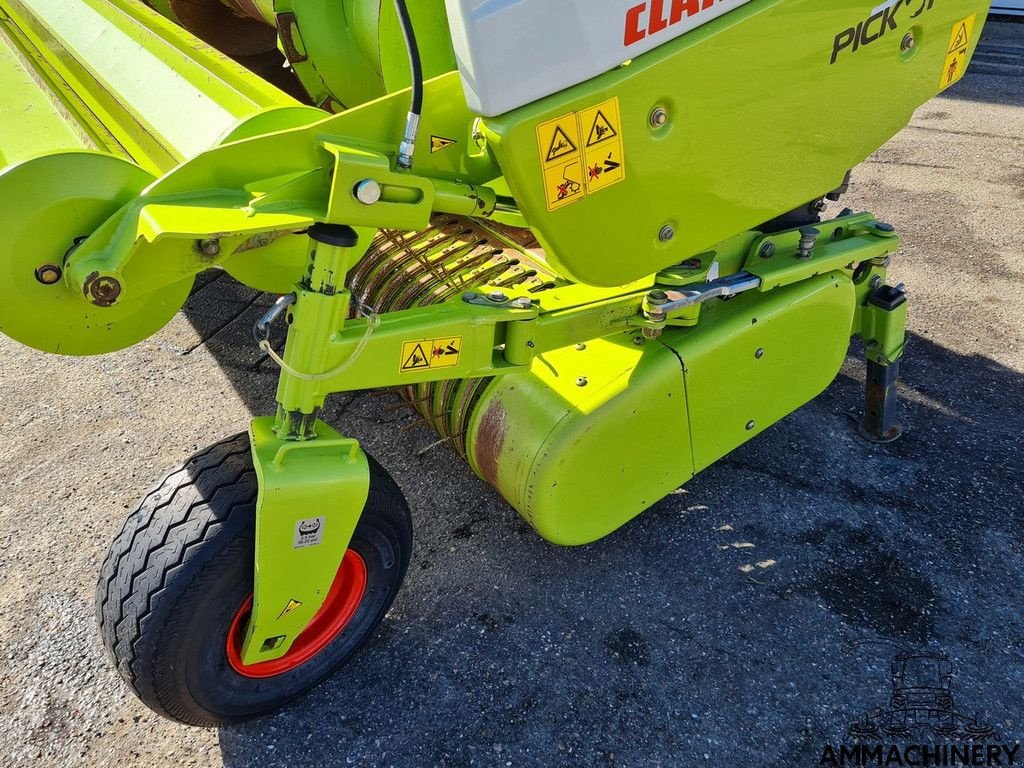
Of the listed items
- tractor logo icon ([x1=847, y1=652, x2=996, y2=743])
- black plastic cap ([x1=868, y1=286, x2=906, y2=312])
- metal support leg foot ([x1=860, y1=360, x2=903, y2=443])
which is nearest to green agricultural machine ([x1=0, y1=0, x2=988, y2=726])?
black plastic cap ([x1=868, y1=286, x2=906, y2=312])

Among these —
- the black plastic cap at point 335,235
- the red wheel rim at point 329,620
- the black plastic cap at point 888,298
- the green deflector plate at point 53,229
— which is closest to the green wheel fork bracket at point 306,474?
the black plastic cap at point 335,235

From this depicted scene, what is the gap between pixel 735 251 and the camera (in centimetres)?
239

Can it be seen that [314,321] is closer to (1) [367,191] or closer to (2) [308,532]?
(1) [367,191]

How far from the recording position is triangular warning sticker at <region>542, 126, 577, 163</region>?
5.20ft

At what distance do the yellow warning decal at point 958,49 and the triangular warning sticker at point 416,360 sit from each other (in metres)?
1.54

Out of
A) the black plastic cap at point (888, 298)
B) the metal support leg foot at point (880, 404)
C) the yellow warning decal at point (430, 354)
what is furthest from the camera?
the metal support leg foot at point (880, 404)

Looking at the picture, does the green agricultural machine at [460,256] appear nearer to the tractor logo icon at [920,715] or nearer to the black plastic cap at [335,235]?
the black plastic cap at [335,235]

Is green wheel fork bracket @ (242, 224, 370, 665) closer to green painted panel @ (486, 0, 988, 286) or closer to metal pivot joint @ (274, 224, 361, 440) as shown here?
metal pivot joint @ (274, 224, 361, 440)

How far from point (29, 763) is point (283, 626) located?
27.9 inches

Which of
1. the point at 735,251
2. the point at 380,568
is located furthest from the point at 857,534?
the point at 380,568

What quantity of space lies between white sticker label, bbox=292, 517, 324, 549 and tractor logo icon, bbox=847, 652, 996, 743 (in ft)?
4.46

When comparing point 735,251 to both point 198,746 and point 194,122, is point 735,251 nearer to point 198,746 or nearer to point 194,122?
point 194,122

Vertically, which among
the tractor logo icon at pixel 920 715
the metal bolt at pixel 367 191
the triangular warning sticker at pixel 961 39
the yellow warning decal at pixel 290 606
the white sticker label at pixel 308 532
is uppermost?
the metal bolt at pixel 367 191

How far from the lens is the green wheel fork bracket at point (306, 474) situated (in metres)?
1.62
